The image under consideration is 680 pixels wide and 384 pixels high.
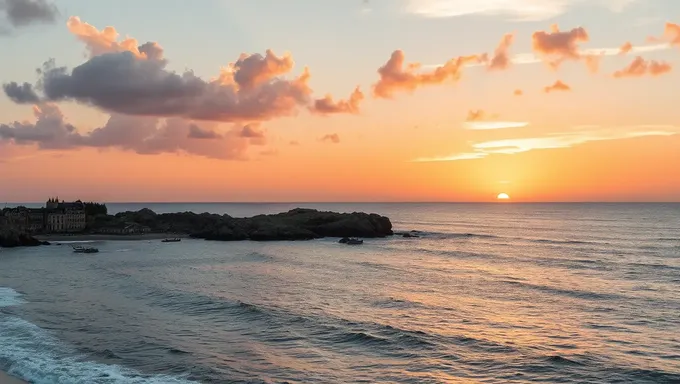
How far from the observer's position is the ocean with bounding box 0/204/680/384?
89.1ft

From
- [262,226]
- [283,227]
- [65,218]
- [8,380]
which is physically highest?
[65,218]

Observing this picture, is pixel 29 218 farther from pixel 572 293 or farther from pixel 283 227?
pixel 572 293

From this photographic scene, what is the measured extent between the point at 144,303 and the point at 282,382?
23.6 metres

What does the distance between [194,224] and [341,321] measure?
112m

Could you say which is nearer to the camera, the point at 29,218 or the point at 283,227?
the point at 283,227

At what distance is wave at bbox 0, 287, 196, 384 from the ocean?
10cm

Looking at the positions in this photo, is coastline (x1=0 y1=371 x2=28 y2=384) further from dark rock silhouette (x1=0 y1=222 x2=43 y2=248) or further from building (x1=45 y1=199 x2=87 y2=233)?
building (x1=45 y1=199 x2=87 y2=233)

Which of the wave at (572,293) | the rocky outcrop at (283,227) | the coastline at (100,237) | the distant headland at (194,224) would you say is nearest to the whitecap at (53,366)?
the wave at (572,293)

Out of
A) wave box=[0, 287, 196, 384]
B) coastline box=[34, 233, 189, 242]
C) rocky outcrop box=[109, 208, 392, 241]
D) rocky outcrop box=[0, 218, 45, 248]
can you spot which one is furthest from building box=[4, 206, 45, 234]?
wave box=[0, 287, 196, 384]

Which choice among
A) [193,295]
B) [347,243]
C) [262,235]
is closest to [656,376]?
[193,295]

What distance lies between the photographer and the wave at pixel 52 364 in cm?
2536

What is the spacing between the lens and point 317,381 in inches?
1002

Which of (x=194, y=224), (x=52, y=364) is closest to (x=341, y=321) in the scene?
(x=52, y=364)

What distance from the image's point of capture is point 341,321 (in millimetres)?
37281
